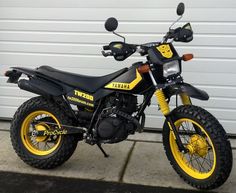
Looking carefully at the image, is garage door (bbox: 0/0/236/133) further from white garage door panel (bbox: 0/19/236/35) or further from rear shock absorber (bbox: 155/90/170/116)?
rear shock absorber (bbox: 155/90/170/116)

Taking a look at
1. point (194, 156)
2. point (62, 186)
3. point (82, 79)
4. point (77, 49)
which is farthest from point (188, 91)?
point (77, 49)

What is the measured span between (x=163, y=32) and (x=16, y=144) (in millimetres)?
2326

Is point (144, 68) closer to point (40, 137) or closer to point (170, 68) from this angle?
point (170, 68)

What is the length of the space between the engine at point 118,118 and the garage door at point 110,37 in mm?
1414

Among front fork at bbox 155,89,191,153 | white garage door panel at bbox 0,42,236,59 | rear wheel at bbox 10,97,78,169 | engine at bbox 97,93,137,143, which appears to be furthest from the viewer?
white garage door panel at bbox 0,42,236,59

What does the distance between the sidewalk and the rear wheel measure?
0.44 ft

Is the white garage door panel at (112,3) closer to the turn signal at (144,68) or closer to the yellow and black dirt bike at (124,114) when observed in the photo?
→ the yellow and black dirt bike at (124,114)

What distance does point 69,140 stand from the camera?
179 inches

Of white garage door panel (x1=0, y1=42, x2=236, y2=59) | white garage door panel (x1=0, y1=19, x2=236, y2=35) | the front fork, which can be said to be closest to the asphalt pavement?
the front fork

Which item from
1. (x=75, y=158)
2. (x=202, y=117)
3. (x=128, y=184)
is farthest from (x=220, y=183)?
(x=75, y=158)

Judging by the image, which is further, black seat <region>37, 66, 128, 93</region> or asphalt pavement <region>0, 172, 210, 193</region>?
black seat <region>37, 66, 128, 93</region>

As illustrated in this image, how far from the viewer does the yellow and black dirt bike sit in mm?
3965

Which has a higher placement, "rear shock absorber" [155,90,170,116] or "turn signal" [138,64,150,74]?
"turn signal" [138,64,150,74]

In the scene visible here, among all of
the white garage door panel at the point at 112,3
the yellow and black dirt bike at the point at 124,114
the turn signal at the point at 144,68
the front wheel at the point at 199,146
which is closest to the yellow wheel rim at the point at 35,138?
the yellow and black dirt bike at the point at 124,114
